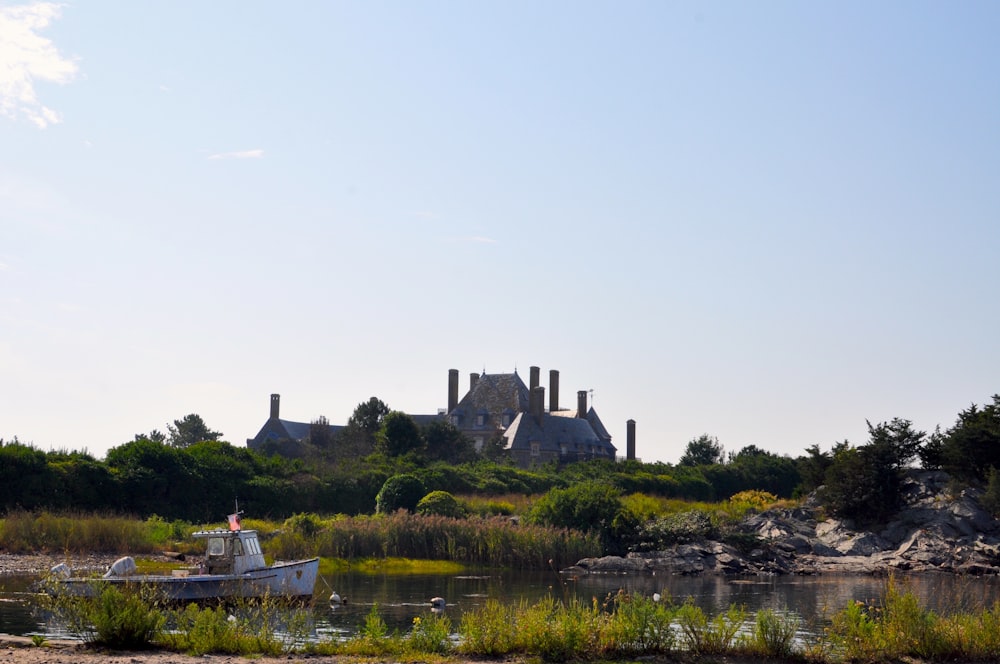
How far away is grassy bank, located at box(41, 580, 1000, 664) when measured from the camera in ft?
52.4

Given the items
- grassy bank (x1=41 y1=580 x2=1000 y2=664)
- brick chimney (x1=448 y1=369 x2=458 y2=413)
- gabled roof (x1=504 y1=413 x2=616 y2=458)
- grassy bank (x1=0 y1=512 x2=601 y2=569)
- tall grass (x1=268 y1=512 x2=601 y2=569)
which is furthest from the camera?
brick chimney (x1=448 y1=369 x2=458 y2=413)

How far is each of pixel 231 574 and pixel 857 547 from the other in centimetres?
3114

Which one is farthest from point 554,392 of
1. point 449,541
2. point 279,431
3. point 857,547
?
point 449,541

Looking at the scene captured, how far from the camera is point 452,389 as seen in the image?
109 metres

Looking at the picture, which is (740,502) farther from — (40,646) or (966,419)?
(40,646)

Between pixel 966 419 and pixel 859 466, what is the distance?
7.50 metres

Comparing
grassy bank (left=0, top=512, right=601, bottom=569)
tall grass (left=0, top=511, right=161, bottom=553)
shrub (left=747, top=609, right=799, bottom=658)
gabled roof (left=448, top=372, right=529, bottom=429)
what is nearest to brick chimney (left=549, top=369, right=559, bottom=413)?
gabled roof (left=448, top=372, right=529, bottom=429)

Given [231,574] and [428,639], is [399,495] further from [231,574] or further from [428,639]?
[428,639]

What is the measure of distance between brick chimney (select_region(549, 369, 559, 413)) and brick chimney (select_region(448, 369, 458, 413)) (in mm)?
9658

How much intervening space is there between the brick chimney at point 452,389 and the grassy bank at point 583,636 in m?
92.2

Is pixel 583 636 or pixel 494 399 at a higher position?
pixel 494 399

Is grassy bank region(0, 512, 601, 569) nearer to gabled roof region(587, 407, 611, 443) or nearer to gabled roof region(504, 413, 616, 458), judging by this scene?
gabled roof region(504, 413, 616, 458)

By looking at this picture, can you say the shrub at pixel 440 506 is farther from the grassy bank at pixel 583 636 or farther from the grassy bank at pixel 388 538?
the grassy bank at pixel 583 636

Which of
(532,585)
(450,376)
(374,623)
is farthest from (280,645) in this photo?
(450,376)
